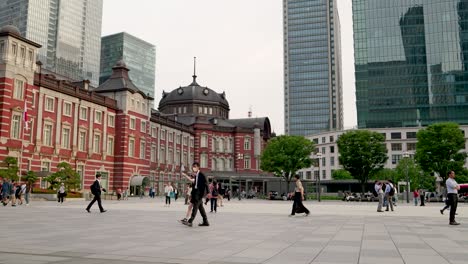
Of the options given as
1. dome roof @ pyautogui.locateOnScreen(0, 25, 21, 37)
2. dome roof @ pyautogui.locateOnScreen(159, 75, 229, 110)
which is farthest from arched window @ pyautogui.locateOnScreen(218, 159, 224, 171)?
dome roof @ pyautogui.locateOnScreen(0, 25, 21, 37)

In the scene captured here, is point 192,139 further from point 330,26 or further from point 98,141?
point 330,26

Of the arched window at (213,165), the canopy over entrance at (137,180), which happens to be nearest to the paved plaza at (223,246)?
the canopy over entrance at (137,180)

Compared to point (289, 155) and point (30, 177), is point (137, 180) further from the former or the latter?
point (289, 155)

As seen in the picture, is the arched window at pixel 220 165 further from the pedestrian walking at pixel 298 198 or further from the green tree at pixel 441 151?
the pedestrian walking at pixel 298 198

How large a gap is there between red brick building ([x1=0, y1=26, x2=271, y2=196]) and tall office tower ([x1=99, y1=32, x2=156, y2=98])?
275ft

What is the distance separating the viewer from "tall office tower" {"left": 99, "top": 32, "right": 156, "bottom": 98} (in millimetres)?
161875

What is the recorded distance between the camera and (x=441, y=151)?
58.7 meters

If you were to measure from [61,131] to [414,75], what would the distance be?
3276 inches

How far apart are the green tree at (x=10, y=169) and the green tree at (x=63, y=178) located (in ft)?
11.4

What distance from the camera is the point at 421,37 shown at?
99938mm

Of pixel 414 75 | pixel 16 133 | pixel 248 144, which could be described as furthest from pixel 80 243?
pixel 414 75

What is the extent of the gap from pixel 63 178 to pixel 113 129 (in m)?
13.7

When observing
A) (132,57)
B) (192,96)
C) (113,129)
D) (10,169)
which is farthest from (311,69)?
(10,169)

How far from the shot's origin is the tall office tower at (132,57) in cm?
16188
